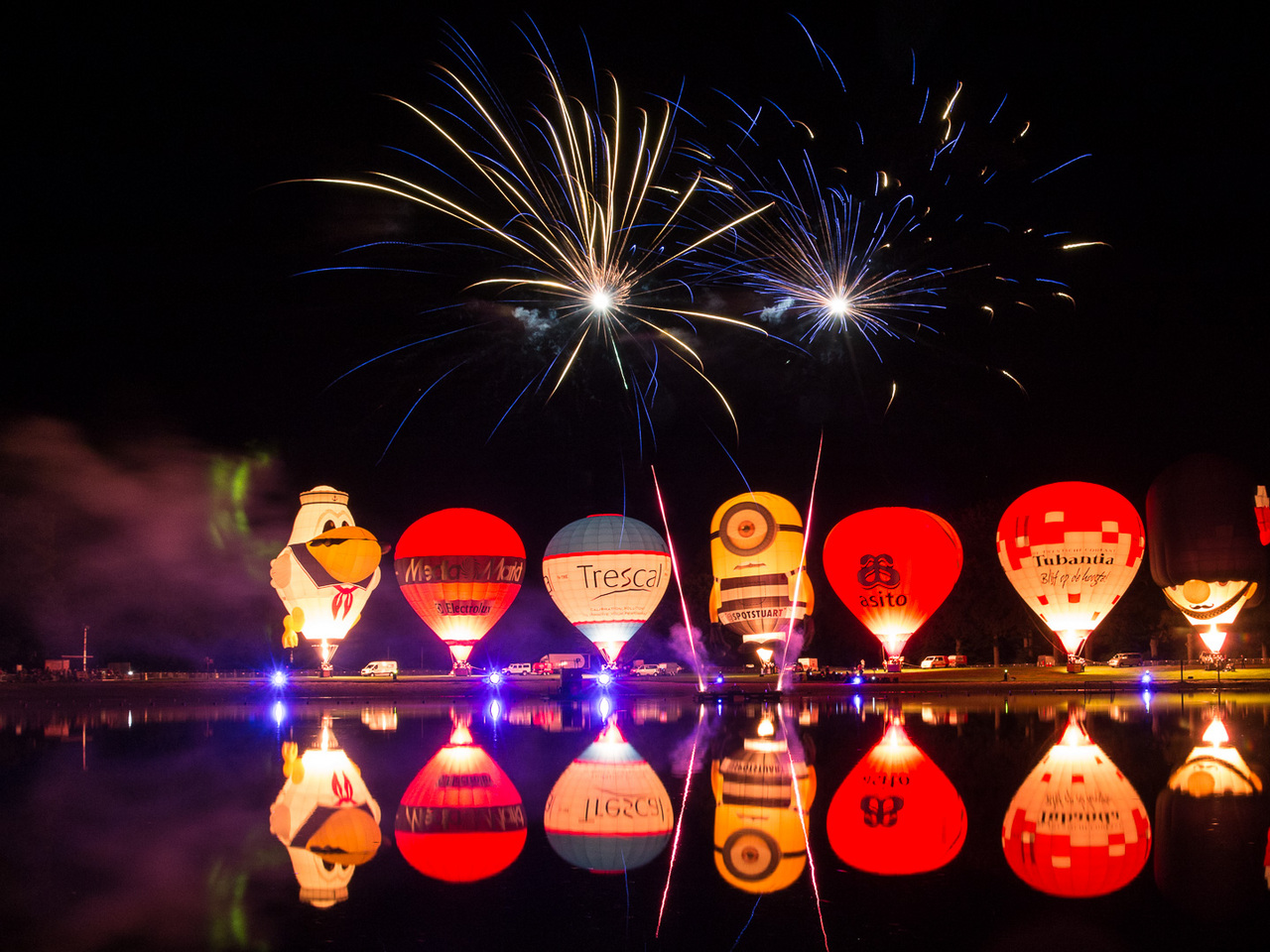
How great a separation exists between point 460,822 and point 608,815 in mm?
1512

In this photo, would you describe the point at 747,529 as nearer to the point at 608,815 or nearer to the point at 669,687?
the point at 669,687

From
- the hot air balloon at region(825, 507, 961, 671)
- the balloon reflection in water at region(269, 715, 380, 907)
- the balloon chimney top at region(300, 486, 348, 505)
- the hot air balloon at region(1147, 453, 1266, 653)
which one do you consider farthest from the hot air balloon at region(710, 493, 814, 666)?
the balloon reflection in water at region(269, 715, 380, 907)

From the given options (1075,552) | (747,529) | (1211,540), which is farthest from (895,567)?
(1211,540)

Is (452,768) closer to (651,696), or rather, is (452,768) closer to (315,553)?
(651,696)

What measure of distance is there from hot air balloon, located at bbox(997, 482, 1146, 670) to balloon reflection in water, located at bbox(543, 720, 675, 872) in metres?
26.9

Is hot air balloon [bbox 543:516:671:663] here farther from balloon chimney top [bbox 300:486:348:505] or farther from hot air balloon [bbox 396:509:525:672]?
balloon chimney top [bbox 300:486:348:505]

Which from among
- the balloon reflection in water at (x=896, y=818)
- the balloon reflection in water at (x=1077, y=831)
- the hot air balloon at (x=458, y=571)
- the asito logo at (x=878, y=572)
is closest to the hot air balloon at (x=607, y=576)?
the hot air balloon at (x=458, y=571)

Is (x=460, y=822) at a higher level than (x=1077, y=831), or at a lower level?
higher

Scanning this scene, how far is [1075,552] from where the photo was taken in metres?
37.3

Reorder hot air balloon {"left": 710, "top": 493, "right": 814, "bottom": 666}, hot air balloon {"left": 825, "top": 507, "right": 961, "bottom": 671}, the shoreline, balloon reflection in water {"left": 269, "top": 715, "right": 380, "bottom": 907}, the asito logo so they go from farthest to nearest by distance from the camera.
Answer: hot air balloon {"left": 710, "top": 493, "right": 814, "bottom": 666}
the asito logo
hot air balloon {"left": 825, "top": 507, "right": 961, "bottom": 671}
the shoreline
balloon reflection in water {"left": 269, "top": 715, "right": 380, "bottom": 907}

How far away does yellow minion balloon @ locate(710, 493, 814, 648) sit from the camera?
130 feet

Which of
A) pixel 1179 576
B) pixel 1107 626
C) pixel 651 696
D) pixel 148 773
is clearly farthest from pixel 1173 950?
pixel 1107 626

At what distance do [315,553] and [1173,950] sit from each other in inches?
1483

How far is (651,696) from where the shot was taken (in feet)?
109
